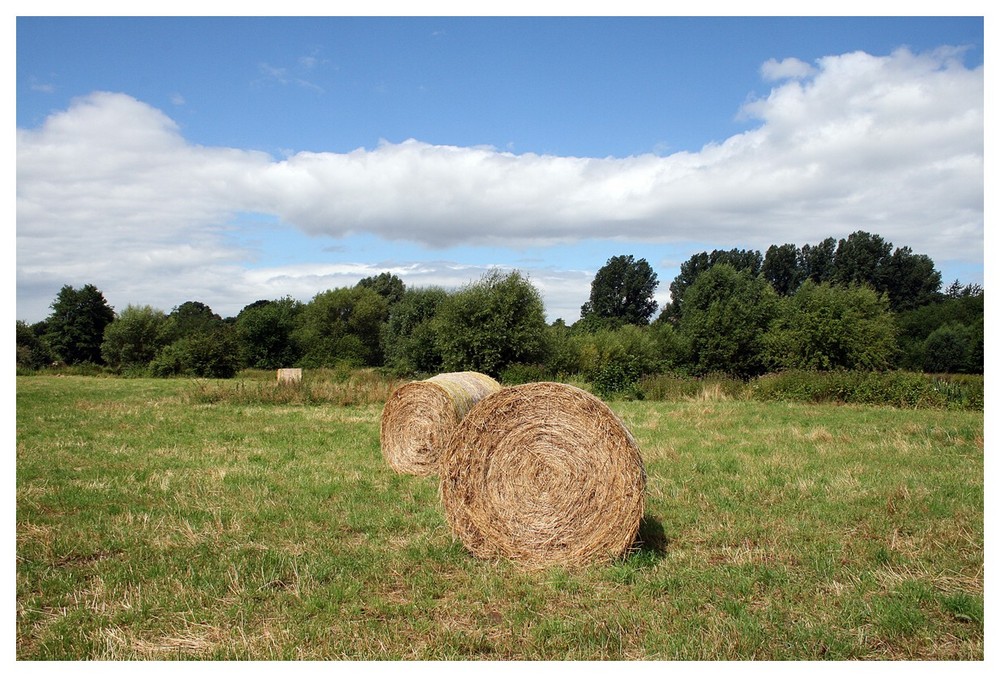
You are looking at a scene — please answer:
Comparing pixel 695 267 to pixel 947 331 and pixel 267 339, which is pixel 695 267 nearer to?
pixel 947 331

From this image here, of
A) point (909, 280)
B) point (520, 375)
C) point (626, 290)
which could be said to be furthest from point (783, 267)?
point (520, 375)

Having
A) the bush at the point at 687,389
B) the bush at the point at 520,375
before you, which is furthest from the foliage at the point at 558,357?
the bush at the point at 687,389

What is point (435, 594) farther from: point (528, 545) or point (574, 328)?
point (574, 328)

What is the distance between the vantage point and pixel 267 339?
184 feet

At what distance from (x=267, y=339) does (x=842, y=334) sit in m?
42.9

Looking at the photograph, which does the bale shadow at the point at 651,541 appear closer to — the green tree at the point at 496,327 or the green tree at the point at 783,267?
the green tree at the point at 496,327

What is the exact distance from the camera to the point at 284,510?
737cm

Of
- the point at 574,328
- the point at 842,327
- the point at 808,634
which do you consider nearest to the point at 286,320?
the point at 574,328

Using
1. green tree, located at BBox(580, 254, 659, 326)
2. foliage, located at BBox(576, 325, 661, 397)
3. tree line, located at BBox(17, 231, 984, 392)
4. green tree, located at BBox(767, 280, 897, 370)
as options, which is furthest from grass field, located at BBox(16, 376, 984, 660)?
green tree, located at BBox(580, 254, 659, 326)

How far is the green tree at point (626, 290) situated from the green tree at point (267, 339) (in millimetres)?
29747

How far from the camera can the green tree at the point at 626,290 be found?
69.6 m

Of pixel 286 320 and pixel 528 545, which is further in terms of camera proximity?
pixel 286 320

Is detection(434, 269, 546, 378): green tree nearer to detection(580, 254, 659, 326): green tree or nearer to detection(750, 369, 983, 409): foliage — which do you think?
detection(750, 369, 983, 409): foliage
